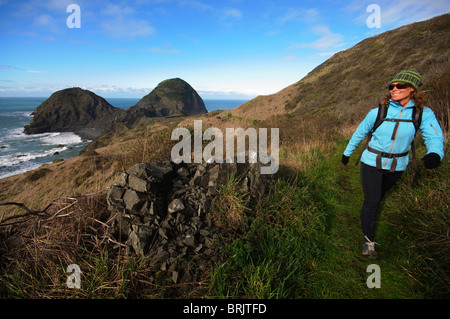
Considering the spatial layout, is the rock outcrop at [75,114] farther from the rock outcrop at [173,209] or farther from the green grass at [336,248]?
the green grass at [336,248]

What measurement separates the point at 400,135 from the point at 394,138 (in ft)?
0.23

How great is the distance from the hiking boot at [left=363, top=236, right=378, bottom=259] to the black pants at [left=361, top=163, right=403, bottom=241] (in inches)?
2.3

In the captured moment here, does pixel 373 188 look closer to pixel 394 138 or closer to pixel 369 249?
pixel 394 138

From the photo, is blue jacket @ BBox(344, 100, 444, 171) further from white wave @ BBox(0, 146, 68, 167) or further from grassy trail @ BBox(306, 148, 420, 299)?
white wave @ BBox(0, 146, 68, 167)

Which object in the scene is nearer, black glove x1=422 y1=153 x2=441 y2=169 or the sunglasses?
black glove x1=422 y1=153 x2=441 y2=169

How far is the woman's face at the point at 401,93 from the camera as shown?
2.46m

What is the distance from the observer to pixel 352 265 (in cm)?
269

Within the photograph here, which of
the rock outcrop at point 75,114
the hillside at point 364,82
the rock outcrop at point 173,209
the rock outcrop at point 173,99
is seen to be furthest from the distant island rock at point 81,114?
the rock outcrop at point 173,209

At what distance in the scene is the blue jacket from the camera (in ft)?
7.88

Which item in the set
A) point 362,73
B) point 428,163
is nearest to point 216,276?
point 428,163

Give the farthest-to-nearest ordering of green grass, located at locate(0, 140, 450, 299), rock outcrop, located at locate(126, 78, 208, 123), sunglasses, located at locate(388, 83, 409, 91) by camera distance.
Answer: rock outcrop, located at locate(126, 78, 208, 123) → sunglasses, located at locate(388, 83, 409, 91) → green grass, located at locate(0, 140, 450, 299)

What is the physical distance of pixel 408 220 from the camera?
3.24 metres

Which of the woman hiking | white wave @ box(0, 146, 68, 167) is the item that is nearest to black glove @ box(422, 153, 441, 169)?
the woman hiking
